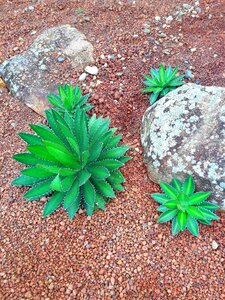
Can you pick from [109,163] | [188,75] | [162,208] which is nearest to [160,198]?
[162,208]

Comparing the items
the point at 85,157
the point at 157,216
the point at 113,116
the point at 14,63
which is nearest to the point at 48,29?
the point at 14,63

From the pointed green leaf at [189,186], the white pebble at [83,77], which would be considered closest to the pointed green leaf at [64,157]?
the pointed green leaf at [189,186]

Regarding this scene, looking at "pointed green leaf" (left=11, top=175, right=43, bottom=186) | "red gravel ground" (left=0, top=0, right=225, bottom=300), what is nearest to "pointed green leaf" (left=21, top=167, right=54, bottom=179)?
"pointed green leaf" (left=11, top=175, right=43, bottom=186)

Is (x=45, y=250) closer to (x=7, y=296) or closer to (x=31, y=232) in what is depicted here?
(x=31, y=232)

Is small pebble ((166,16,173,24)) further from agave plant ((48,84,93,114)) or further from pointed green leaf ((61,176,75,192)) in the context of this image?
pointed green leaf ((61,176,75,192))

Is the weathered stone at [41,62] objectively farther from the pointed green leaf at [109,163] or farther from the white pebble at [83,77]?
the pointed green leaf at [109,163]

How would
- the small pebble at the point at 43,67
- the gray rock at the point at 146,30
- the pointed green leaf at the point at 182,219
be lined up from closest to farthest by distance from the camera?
1. the pointed green leaf at the point at 182,219
2. the small pebble at the point at 43,67
3. the gray rock at the point at 146,30

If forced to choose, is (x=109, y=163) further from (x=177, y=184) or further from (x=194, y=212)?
(x=194, y=212)
